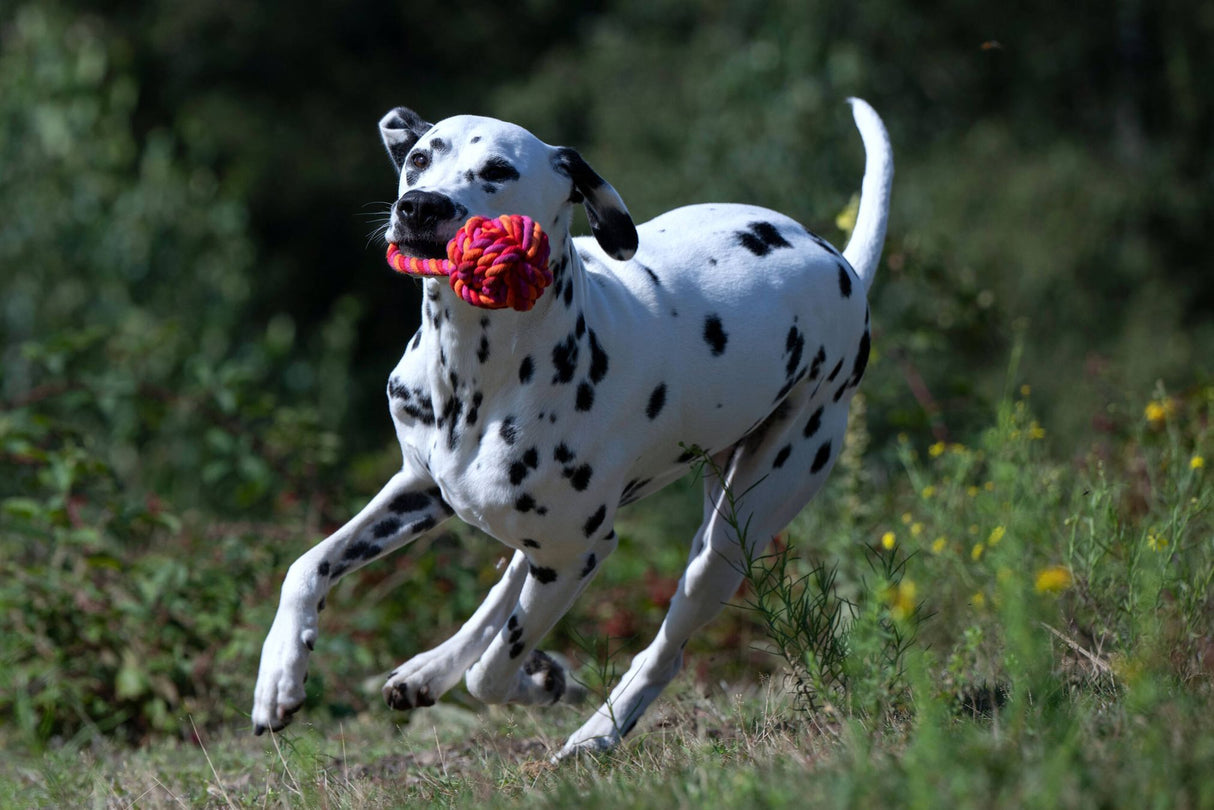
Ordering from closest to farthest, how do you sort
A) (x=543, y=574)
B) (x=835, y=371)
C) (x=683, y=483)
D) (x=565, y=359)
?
(x=565, y=359)
(x=543, y=574)
(x=835, y=371)
(x=683, y=483)

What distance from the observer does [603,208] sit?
4.01 metres

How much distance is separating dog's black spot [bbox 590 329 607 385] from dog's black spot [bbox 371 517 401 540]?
74 centimetres

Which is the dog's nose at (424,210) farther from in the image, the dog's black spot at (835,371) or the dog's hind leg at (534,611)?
the dog's black spot at (835,371)

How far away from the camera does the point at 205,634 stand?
A: 6.08 metres

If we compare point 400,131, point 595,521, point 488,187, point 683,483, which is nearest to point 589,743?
point 595,521

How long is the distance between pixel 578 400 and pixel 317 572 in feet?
2.84

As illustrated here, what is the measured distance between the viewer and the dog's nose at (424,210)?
362cm

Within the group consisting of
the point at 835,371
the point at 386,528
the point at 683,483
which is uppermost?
the point at 835,371

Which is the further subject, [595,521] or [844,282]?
[844,282]

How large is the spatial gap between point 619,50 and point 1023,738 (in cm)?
1567

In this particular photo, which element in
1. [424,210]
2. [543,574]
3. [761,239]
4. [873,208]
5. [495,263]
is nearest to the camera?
[495,263]

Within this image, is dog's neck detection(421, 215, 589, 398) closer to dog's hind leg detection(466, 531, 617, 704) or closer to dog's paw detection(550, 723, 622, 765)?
dog's hind leg detection(466, 531, 617, 704)

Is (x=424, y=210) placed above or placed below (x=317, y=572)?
above

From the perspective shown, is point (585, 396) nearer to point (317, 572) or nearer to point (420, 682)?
point (317, 572)
